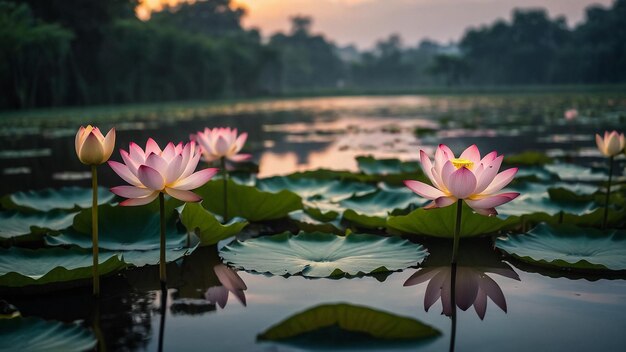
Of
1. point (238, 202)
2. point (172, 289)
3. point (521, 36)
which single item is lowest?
point (172, 289)

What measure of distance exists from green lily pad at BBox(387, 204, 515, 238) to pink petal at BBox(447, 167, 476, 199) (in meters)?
0.31

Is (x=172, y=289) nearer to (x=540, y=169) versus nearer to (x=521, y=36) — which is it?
(x=540, y=169)

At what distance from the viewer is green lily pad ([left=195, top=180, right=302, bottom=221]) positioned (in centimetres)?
179

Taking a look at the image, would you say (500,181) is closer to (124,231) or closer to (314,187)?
(124,231)

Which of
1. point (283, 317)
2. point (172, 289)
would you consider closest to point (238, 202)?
point (172, 289)

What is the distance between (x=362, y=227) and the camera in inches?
71.2

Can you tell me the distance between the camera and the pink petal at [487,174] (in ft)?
3.79

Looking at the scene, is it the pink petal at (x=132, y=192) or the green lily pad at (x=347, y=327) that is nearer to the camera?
the green lily pad at (x=347, y=327)

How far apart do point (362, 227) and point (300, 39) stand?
65475mm

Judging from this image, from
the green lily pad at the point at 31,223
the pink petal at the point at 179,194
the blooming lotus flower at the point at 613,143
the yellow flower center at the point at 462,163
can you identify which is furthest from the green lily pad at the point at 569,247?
the green lily pad at the point at 31,223

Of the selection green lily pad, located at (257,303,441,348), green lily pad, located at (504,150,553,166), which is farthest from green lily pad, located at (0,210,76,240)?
green lily pad, located at (504,150,553,166)

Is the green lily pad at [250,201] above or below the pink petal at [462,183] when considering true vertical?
below

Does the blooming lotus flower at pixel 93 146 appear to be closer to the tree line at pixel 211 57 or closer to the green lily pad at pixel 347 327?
the green lily pad at pixel 347 327

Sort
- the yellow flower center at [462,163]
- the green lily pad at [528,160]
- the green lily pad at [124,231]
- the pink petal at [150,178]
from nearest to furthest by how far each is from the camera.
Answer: the pink petal at [150,178] → the yellow flower center at [462,163] → the green lily pad at [124,231] → the green lily pad at [528,160]
